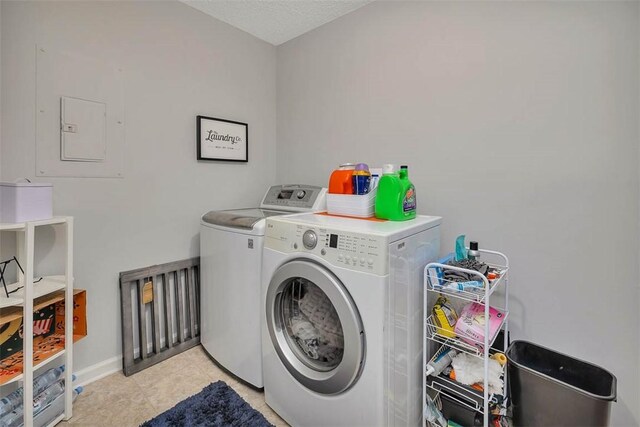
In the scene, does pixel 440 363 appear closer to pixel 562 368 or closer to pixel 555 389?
pixel 555 389

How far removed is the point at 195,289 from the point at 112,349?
1.85ft

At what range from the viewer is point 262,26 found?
2248 millimetres

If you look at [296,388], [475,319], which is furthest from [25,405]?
[475,319]

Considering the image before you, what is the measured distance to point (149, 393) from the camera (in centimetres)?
163

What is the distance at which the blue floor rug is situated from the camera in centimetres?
142

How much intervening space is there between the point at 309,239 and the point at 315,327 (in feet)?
1.47

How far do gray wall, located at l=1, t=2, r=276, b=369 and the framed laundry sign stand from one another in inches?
2.2

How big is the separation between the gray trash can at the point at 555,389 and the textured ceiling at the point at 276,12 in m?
2.22

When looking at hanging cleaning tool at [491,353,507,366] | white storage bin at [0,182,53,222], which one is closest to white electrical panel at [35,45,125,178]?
white storage bin at [0,182,53,222]

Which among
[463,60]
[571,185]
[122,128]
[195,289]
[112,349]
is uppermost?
[463,60]

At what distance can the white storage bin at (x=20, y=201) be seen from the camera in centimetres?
124

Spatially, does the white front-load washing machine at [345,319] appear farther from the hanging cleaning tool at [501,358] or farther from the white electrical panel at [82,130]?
the white electrical panel at [82,130]

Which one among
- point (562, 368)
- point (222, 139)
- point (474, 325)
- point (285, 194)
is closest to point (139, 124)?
point (222, 139)

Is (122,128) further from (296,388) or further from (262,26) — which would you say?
(296,388)
